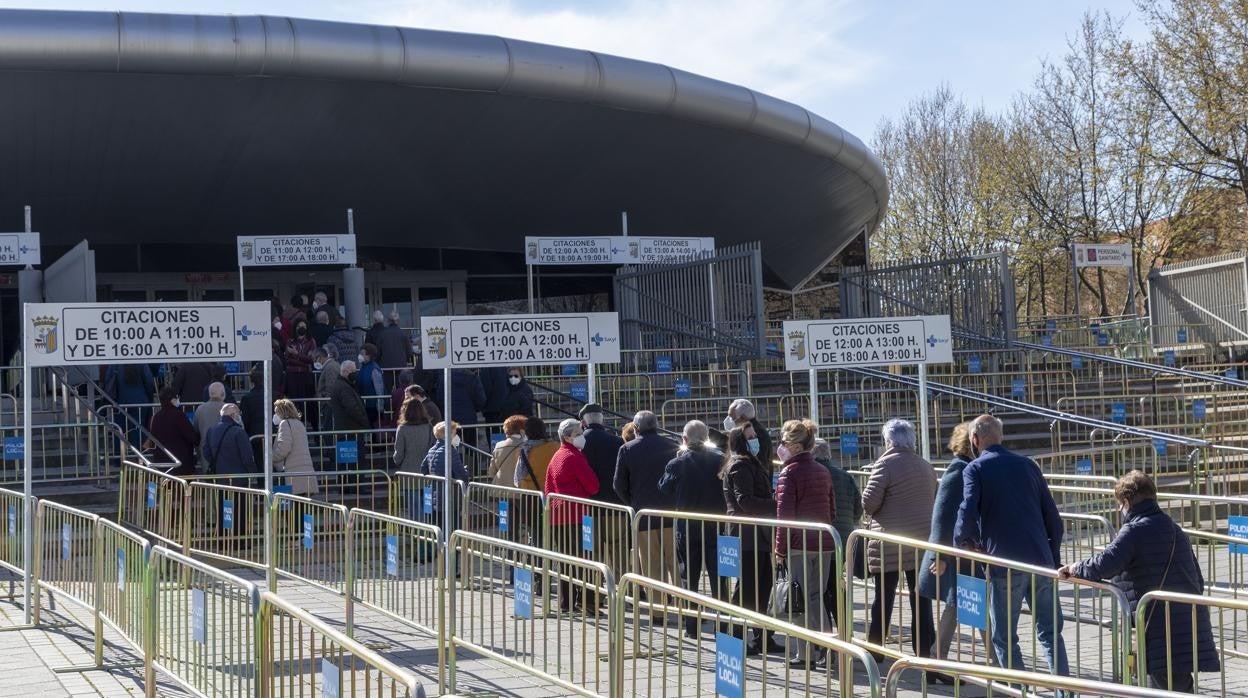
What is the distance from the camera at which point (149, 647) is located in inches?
297

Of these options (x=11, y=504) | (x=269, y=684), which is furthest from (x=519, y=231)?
(x=269, y=684)

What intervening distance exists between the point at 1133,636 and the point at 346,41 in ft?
59.9

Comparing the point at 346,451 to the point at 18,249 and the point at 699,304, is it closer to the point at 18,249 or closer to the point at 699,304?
the point at 18,249

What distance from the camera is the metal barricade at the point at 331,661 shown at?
4.52 meters

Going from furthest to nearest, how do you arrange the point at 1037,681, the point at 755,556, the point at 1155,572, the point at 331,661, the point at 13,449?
the point at 13,449
the point at 755,556
the point at 1155,572
the point at 331,661
the point at 1037,681

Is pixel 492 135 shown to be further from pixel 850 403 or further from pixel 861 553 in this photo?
pixel 861 553

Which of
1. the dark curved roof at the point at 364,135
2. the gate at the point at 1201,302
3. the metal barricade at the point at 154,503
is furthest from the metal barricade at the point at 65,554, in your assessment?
the gate at the point at 1201,302

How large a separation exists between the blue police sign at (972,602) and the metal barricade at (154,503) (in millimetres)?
7752

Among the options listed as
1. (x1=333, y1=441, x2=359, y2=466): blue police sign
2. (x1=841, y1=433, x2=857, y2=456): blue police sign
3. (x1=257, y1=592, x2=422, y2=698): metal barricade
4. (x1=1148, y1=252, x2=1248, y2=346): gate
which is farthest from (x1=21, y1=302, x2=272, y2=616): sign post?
(x1=1148, y1=252, x2=1248, y2=346): gate

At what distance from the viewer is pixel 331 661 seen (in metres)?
4.93

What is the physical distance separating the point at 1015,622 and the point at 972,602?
0.35 metres

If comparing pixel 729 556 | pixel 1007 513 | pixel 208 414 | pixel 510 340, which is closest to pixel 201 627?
pixel 729 556

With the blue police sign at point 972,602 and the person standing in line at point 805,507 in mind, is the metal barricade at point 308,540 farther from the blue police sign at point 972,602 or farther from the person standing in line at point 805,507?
the blue police sign at point 972,602

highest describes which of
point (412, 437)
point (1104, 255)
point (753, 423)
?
point (1104, 255)
